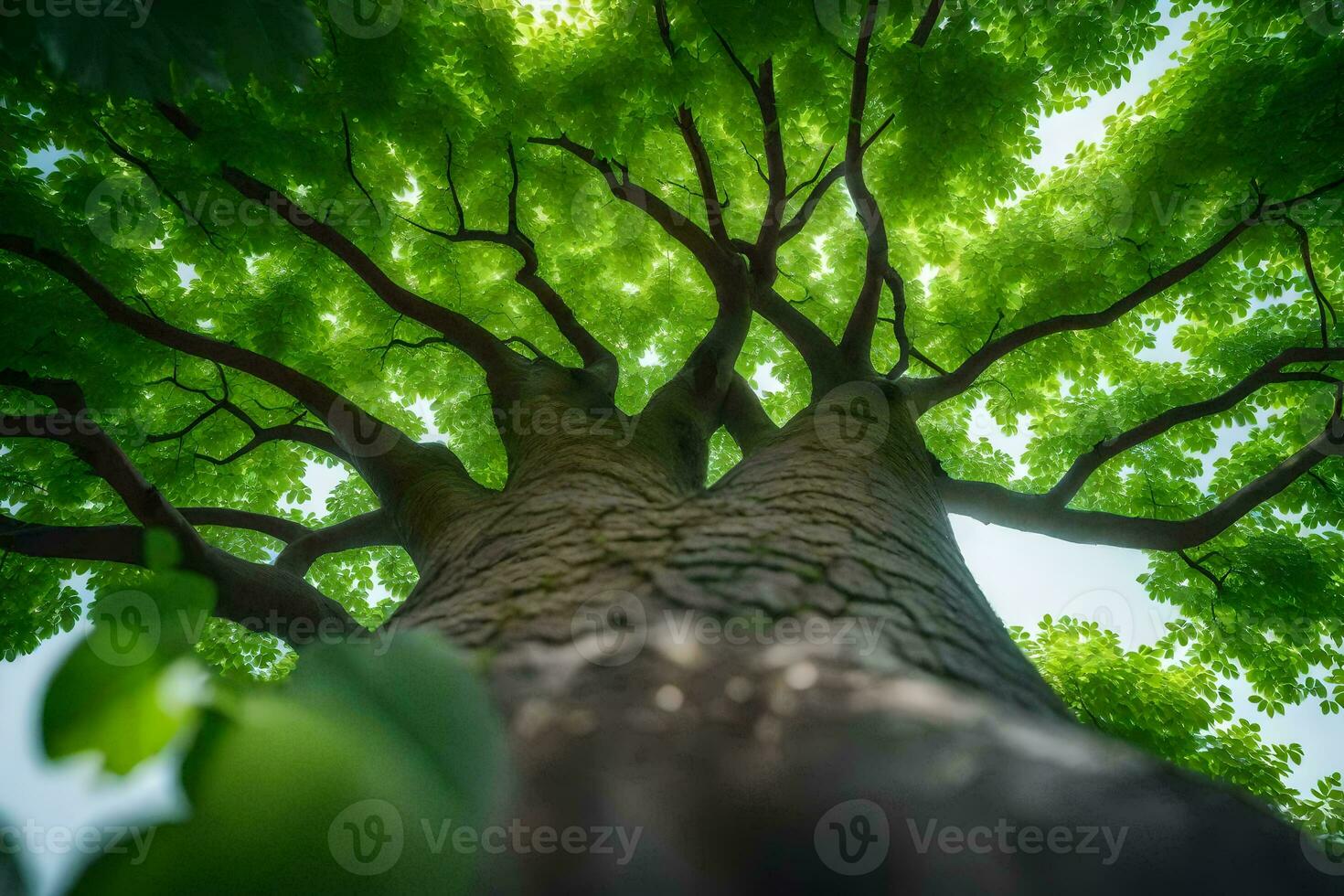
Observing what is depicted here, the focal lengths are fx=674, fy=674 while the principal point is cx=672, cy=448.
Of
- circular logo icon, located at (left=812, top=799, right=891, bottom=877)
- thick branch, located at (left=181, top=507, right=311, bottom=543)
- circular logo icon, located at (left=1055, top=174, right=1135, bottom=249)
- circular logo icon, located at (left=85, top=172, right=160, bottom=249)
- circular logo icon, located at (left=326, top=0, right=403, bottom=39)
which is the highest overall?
circular logo icon, located at (left=1055, top=174, right=1135, bottom=249)

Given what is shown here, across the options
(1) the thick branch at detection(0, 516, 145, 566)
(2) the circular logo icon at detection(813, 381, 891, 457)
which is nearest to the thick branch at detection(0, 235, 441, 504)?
(1) the thick branch at detection(0, 516, 145, 566)

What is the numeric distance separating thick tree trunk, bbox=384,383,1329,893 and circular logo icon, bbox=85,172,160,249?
4.18m

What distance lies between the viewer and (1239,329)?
6.43m

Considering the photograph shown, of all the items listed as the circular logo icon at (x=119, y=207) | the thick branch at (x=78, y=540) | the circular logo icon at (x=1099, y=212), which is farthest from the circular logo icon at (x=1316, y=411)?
the circular logo icon at (x=119, y=207)

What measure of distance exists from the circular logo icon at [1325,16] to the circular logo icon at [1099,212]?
4.48 feet

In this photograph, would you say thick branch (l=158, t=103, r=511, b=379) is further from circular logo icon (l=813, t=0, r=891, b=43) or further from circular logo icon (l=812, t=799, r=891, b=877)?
circular logo icon (l=812, t=799, r=891, b=877)

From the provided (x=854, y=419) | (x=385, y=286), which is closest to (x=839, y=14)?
(x=854, y=419)

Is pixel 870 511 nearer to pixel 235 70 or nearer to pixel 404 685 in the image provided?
pixel 404 685

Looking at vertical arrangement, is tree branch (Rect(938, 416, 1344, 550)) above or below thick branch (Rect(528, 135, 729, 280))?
below

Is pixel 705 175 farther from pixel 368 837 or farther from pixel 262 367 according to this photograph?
pixel 368 837

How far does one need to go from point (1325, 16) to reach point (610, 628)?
6.22 m

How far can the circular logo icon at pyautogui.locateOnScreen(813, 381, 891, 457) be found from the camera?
3.17 metres

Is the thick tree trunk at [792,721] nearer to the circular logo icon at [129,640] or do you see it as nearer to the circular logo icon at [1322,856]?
the circular logo icon at [1322,856]

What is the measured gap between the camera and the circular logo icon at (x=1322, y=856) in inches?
30.6
